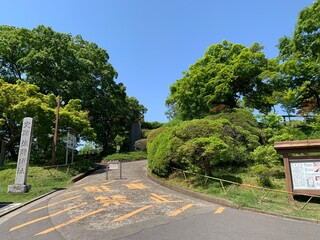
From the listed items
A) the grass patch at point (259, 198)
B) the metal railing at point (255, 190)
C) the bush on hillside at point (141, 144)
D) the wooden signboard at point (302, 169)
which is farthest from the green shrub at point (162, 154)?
the bush on hillside at point (141, 144)

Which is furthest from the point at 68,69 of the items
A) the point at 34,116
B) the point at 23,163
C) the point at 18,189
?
the point at 18,189

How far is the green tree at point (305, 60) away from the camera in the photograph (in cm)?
1866

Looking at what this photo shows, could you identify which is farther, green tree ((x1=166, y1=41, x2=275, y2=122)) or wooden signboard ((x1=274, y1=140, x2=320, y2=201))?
green tree ((x1=166, y1=41, x2=275, y2=122))

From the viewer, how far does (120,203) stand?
31.7 feet

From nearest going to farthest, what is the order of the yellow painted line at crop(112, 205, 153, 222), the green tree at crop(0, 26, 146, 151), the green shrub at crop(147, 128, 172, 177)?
the yellow painted line at crop(112, 205, 153, 222) < the green shrub at crop(147, 128, 172, 177) < the green tree at crop(0, 26, 146, 151)

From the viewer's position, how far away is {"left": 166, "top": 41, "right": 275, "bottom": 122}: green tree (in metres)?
22.1

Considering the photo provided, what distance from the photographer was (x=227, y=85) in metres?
21.6

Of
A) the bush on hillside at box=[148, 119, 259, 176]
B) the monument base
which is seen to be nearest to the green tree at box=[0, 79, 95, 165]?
the monument base

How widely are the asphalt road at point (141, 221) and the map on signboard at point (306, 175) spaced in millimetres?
2420

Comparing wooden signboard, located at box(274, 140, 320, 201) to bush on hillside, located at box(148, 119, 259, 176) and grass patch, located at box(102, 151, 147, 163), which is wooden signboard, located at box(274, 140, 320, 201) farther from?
grass patch, located at box(102, 151, 147, 163)

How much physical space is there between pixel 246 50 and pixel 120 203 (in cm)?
1869

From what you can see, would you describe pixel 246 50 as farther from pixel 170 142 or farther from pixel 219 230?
pixel 219 230

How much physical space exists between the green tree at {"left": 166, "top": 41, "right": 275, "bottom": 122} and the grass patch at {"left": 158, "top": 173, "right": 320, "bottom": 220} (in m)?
10.6

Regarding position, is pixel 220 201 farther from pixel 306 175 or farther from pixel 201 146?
pixel 306 175
